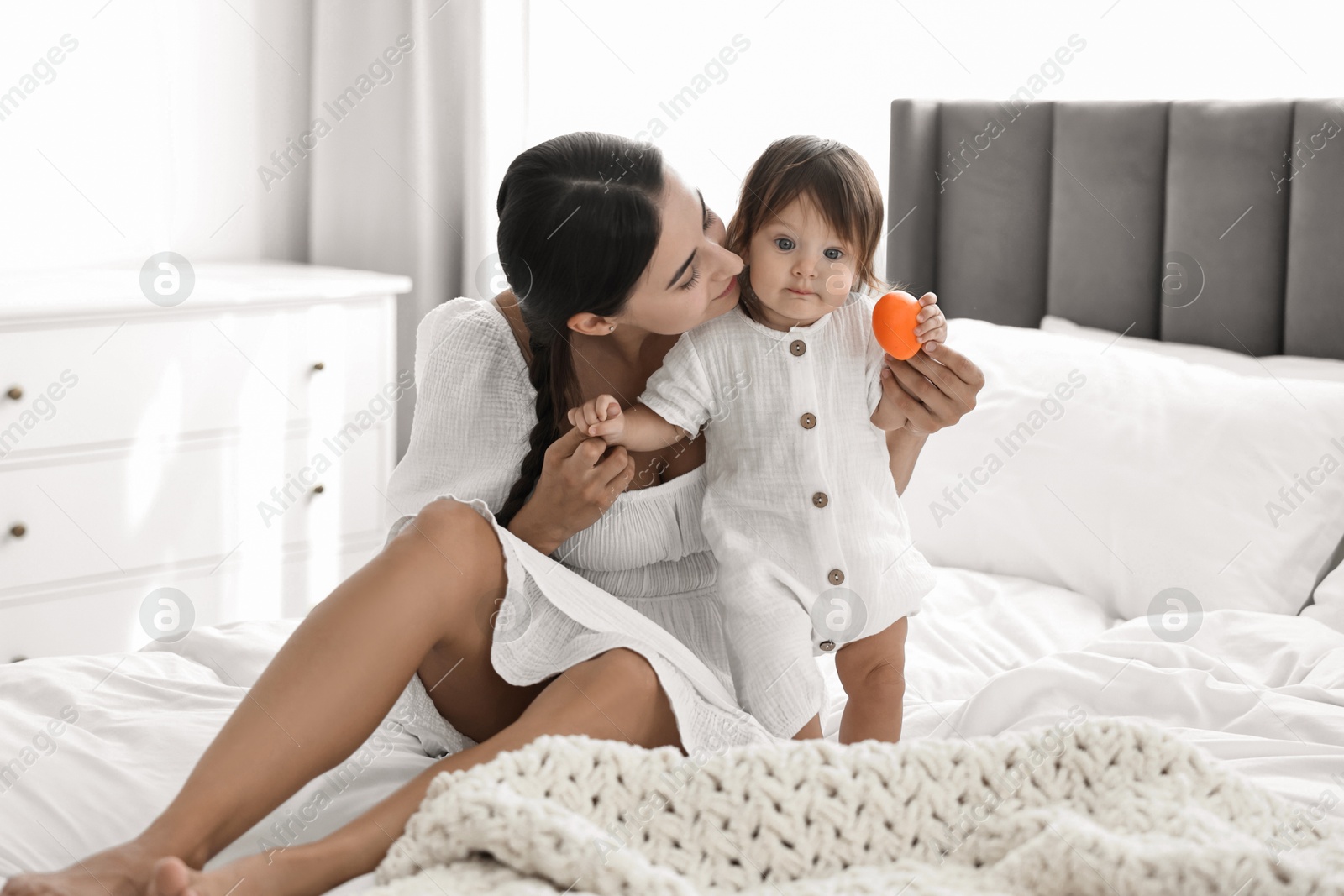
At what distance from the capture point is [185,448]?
2.45 meters

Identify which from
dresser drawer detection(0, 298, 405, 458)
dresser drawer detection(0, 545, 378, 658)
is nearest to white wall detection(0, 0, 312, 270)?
dresser drawer detection(0, 298, 405, 458)

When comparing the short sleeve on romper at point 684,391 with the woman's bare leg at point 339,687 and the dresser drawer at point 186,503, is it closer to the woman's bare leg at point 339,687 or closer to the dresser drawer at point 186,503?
the woman's bare leg at point 339,687

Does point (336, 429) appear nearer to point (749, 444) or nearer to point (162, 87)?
point (162, 87)

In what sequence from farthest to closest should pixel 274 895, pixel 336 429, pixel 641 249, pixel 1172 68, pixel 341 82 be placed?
pixel 341 82, pixel 336 429, pixel 1172 68, pixel 641 249, pixel 274 895

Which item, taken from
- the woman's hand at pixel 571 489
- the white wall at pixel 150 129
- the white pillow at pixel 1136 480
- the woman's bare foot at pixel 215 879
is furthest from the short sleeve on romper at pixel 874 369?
the white wall at pixel 150 129

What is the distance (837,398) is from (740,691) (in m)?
0.34

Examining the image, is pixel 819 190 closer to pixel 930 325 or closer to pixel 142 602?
pixel 930 325

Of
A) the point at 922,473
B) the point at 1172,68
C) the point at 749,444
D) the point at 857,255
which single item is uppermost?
the point at 1172,68

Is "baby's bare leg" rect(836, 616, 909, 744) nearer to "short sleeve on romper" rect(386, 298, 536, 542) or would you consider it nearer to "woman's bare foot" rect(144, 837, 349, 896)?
"short sleeve on romper" rect(386, 298, 536, 542)

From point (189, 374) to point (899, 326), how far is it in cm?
163

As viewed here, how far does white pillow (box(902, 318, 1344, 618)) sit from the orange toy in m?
0.58

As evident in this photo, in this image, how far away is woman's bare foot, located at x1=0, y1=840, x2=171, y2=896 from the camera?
0.91m

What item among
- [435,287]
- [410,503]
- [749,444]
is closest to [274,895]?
[410,503]

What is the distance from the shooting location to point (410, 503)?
4.62 feet
